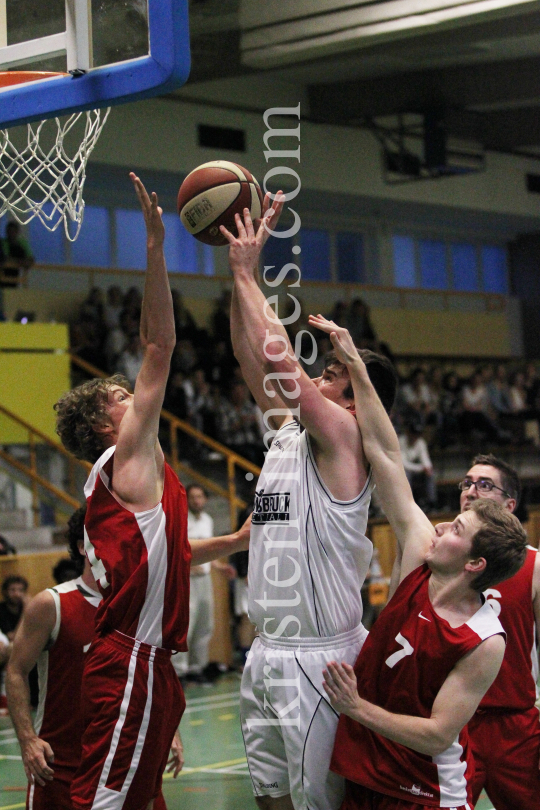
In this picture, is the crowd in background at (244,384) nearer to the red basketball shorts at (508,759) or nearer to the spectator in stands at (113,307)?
the spectator in stands at (113,307)

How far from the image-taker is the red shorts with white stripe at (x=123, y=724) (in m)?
3.25

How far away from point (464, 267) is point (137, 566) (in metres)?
19.6

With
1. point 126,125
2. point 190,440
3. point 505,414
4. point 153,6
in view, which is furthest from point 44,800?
point 505,414

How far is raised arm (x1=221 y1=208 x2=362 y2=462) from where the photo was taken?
322 centimetres

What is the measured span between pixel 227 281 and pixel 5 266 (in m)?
4.34

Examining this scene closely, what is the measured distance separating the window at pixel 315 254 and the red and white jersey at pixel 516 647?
1570cm

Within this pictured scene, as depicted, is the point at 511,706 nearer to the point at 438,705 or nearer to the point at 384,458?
the point at 438,705

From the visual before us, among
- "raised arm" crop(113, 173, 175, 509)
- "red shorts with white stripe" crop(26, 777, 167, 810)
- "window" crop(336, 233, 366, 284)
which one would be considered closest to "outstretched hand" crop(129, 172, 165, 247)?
"raised arm" crop(113, 173, 175, 509)

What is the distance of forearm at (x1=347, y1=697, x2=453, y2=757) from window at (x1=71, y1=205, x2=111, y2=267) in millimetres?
14416

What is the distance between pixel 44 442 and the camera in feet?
35.5

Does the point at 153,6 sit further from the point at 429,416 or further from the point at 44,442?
the point at 429,416

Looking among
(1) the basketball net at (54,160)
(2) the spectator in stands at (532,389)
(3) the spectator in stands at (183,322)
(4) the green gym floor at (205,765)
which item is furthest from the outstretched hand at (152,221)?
(2) the spectator in stands at (532,389)

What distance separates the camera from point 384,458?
327cm

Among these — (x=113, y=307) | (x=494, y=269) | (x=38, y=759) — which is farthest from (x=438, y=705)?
(x=494, y=269)
